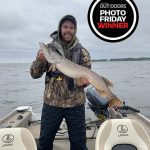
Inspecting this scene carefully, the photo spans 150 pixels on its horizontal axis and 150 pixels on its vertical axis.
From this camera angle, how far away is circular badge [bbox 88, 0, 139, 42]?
8102mm

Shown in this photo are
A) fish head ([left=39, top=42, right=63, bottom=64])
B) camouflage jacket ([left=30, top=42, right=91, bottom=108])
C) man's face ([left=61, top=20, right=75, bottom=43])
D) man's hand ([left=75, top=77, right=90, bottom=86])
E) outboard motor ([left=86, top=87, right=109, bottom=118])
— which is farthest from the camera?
outboard motor ([left=86, top=87, right=109, bottom=118])

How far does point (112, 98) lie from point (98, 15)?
4468 millimetres

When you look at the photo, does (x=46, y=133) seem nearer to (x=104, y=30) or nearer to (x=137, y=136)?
(x=137, y=136)

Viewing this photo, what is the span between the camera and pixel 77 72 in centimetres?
426

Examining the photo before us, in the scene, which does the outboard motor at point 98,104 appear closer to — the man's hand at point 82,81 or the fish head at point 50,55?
the man's hand at point 82,81

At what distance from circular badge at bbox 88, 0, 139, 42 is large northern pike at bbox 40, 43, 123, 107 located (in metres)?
3.81

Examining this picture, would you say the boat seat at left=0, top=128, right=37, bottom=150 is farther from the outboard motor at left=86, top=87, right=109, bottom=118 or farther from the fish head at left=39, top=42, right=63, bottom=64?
the outboard motor at left=86, top=87, right=109, bottom=118

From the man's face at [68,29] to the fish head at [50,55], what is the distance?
0.42 meters

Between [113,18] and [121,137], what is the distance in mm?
4736

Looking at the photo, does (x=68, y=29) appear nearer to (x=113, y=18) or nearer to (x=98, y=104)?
(x=98, y=104)

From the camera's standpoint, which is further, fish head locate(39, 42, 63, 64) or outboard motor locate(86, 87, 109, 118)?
outboard motor locate(86, 87, 109, 118)

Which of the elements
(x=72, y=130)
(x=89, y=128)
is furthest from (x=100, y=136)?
(x=89, y=128)

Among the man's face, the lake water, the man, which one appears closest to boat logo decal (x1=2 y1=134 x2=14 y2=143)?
the man

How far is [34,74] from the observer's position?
183 inches
